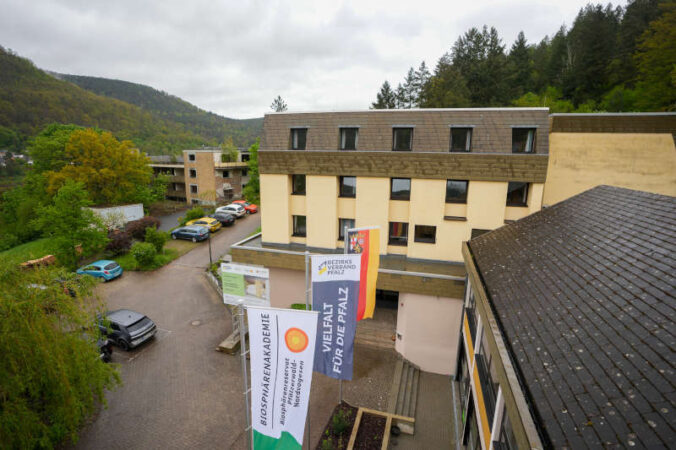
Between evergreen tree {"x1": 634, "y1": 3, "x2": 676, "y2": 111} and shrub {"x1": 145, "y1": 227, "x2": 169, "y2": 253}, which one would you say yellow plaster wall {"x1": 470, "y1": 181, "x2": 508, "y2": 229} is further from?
shrub {"x1": 145, "y1": 227, "x2": 169, "y2": 253}

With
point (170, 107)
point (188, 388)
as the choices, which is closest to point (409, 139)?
point (188, 388)

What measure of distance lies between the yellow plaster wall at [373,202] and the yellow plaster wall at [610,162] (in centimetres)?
807

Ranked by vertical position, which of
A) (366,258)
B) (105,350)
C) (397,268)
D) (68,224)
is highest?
(366,258)

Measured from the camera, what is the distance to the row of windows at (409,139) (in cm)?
1455

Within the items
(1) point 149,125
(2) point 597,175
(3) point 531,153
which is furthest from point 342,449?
(1) point 149,125

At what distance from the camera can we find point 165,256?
26.2m

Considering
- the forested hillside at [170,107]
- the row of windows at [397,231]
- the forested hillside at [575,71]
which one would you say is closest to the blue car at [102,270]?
the row of windows at [397,231]

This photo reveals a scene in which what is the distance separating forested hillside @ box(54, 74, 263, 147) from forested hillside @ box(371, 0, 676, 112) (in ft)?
270

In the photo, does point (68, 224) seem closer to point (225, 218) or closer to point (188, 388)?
point (225, 218)

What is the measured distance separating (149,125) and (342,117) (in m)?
105

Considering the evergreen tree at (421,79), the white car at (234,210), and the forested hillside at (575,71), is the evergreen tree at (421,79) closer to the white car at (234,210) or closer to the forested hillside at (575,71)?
the forested hillside at (575,71)

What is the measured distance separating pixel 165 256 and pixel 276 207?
562 inches

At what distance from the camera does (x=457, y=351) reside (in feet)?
45.4

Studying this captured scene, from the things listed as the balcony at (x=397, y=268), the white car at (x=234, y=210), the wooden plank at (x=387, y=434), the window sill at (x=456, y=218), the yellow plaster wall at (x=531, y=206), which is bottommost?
the wooden plank at (x=387, y=434)
